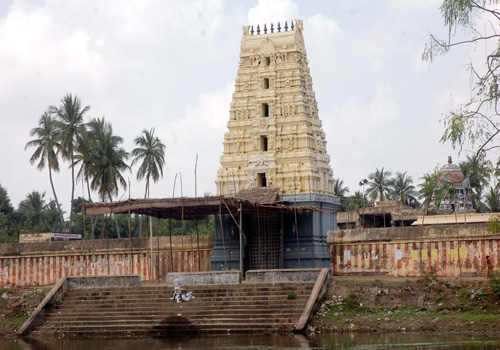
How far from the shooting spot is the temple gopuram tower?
33.2m

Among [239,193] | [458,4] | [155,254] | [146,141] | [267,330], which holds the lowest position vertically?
[267,330]

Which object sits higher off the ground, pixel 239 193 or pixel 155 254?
pixel 239 193

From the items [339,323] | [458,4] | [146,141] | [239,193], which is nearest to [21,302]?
[239,193]

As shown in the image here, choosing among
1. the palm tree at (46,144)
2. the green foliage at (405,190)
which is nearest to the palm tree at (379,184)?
the green foliage at (405,190)

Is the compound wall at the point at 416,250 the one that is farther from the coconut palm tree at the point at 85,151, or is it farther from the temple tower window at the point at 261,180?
the coconut palm tree at the point at 85,151

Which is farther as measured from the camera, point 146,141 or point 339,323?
point 146,141

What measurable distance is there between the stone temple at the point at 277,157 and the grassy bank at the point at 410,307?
6.03 metres

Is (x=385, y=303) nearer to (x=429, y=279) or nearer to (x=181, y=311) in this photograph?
(x=429, y=279)

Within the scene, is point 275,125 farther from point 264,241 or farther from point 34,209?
point 34,209

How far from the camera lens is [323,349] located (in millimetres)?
18375

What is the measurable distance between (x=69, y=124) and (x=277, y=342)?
3412 centimetres

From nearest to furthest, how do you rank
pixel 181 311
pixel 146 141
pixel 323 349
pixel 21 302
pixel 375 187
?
pixel 323 349 < pixel 181 311 < pixel 21 302 < pixel 146 141 < pixel 375 187

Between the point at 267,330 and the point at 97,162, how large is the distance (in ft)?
101

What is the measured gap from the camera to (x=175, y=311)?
25.6 meters
